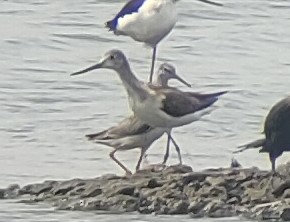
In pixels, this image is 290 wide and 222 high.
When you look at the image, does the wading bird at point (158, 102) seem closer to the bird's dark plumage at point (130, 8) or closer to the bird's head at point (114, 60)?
the bird's head at point (114, 60)

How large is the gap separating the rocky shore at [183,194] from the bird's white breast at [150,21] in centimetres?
294

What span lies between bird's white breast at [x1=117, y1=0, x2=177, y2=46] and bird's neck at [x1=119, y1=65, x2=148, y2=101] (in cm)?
190

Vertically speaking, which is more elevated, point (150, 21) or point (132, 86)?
point (150, 21)

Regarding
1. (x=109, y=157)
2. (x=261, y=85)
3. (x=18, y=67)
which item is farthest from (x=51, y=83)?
(x=109, y=157)

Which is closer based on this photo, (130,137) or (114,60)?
(130,137)

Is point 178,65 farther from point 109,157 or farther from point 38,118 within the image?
point 109,157

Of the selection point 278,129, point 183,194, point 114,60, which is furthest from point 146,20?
point 183,194

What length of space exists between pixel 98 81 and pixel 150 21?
8.51 feet

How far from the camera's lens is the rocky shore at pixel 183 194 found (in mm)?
10633

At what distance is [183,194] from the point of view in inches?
427

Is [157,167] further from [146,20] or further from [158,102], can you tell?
[146,20]

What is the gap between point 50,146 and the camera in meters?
13.4

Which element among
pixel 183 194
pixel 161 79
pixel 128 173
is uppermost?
pixel 161 79

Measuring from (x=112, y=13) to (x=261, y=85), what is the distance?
4.47 m
